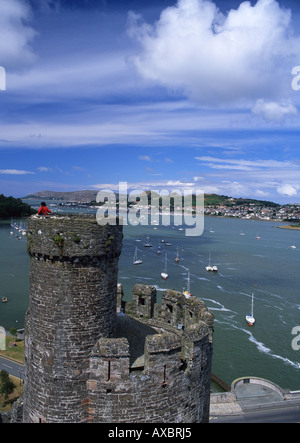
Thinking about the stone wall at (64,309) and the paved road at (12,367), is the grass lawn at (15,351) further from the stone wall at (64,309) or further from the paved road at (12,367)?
the stone wall at (64,309)

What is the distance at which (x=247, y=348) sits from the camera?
31438mm

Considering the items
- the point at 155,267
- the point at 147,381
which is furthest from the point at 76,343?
the point at 155,267

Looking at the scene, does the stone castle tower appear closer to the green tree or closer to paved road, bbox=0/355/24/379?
the green tree

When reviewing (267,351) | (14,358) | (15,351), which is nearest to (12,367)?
(14,358)

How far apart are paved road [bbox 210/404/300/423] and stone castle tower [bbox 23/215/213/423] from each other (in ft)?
52.1

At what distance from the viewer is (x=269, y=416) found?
67.3 feet

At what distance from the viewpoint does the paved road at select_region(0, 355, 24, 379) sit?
23438mm

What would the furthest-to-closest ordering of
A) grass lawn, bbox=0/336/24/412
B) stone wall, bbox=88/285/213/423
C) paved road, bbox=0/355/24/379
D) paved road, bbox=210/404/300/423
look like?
paved road, bbox=0/355/24/379 < grass lawn, bbox=0/336/24/412 < paved road, bbox=210/404/300/423 < stone wall, bbox=88/285/213/423

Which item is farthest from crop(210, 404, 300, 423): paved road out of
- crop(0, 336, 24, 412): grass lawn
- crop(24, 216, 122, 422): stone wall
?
crop(24, 216, 122, 422): stone wall

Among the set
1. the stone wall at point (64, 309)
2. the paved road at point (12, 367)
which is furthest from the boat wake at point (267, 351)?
the stone wall at point (64, 309)

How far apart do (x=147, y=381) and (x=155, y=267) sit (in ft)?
177

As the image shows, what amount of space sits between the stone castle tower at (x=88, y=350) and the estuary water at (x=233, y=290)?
2274 cm

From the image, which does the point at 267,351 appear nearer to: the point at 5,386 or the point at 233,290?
the point at 233,290
